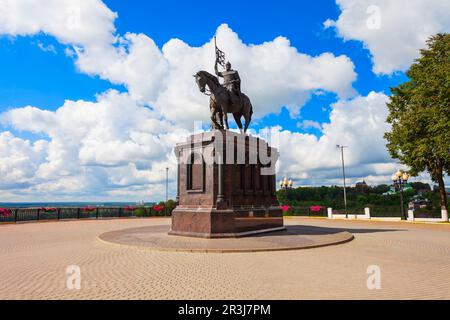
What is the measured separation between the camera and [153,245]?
11.8m

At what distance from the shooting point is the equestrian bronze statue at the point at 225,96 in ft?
52.0

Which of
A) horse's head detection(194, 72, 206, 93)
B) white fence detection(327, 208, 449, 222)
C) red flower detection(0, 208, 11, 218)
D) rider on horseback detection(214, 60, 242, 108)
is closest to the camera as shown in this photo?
horse's head detection(194, 72, 206, 93)

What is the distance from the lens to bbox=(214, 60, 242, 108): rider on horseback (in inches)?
667

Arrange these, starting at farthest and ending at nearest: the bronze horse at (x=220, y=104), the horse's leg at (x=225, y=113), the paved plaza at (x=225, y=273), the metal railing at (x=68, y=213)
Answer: the metal railing at (x=68, y=213), the horse's leg at (x=225, y=113), the bronze horse at (x=220, y=104), the paved plaza at (x=225, y=273)

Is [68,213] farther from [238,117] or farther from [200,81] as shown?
[200,81]

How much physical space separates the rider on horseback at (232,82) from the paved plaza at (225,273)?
29.6ft

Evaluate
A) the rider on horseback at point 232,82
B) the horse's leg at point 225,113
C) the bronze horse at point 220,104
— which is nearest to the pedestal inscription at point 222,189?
the horse's leg at point 225,113

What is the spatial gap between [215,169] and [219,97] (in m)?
3.82

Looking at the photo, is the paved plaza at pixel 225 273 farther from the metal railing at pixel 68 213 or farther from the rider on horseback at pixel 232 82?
the metal railing at pixel 68 213

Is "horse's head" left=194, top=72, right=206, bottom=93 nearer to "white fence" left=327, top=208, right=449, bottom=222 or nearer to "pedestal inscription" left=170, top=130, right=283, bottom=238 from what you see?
"pedestal inscription" left=170, top=130, right=283, bottom=238

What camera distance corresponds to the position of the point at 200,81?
1551 centimetres

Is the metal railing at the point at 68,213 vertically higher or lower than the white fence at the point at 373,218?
higher


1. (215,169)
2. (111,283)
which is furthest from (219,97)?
(111,283)

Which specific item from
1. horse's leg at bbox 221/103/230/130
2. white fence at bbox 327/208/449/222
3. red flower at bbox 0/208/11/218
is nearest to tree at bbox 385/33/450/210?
white fence at bbox 327/208/449/222
